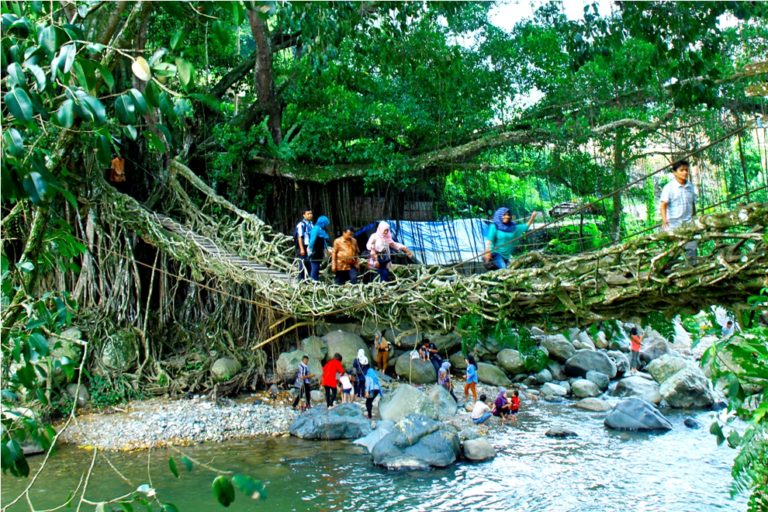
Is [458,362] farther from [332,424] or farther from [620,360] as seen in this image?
[332,424]

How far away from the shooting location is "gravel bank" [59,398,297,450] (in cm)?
768

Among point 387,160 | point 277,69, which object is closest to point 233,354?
point 387,160

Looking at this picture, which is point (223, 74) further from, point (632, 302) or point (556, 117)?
point (632, 302)

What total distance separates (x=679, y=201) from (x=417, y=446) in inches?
131

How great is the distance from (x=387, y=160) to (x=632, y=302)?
513 cm

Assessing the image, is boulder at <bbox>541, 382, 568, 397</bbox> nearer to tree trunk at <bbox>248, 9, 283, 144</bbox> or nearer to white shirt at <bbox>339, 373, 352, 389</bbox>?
white shirt at <bbox>339, 373, 352, 389</bbox>

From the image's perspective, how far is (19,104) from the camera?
5.79 feet

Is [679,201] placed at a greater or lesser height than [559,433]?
greater

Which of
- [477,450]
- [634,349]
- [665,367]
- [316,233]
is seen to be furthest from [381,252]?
[634,349]

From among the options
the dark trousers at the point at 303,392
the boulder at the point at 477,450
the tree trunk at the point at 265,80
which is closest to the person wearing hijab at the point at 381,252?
the dark trousers at the point at 303,392

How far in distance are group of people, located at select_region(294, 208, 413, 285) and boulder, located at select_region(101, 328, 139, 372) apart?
7.57 ft

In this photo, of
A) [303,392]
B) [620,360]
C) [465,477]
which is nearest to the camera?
[465,477]

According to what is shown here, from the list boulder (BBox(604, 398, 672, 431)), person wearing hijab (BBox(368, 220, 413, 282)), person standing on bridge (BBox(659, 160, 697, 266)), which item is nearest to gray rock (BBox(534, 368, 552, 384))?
boulder (BBox(604, 398, 672, 431))

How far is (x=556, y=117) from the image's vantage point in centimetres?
876
